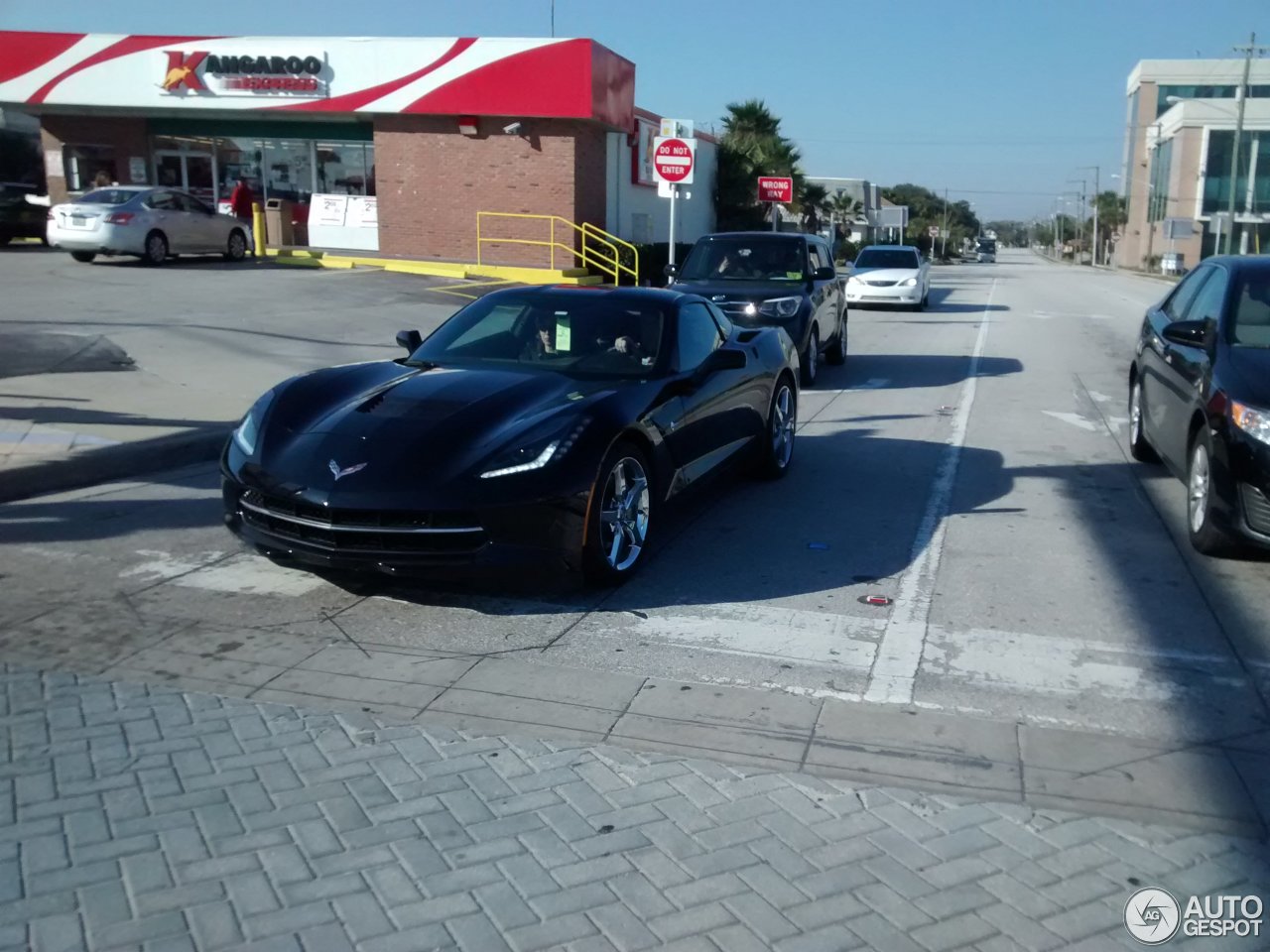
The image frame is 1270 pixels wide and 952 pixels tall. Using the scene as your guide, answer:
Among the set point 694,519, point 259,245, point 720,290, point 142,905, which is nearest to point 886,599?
point 694,519

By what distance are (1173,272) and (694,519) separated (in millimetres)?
64703

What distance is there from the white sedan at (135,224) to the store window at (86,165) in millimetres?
6212

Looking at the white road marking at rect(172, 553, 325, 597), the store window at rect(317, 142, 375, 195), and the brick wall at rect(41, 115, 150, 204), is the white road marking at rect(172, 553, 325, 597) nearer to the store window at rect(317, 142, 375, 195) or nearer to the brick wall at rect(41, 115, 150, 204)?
the store window at rect(317, 142, 375, 195)

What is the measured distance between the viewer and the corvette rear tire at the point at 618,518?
18.8 feet

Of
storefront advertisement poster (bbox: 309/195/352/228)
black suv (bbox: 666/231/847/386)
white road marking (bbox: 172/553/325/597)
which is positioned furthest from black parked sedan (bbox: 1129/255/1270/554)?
storefront advertisement poster (bbox: 309/195/352/228)

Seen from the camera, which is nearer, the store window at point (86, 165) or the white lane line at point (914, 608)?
the white lane line at point (914, 608)

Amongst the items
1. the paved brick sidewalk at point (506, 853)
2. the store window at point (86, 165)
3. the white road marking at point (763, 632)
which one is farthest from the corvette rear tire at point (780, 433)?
the store window at point (86, 165)

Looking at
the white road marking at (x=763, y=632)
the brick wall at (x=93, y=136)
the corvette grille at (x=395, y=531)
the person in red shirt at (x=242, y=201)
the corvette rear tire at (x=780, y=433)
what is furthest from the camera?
the brick wall at (x=93, y=136)

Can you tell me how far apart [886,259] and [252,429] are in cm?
2158

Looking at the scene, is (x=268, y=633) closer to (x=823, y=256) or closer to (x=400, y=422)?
(x=400, y=422)

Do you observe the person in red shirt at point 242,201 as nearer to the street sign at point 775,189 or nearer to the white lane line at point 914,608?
the street sign at point 775,189

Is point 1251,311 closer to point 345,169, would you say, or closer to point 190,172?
point 345,169

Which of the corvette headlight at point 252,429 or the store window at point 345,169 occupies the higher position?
the store window at point 345,169

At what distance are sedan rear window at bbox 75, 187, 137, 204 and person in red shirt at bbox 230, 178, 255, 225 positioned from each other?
437cm
